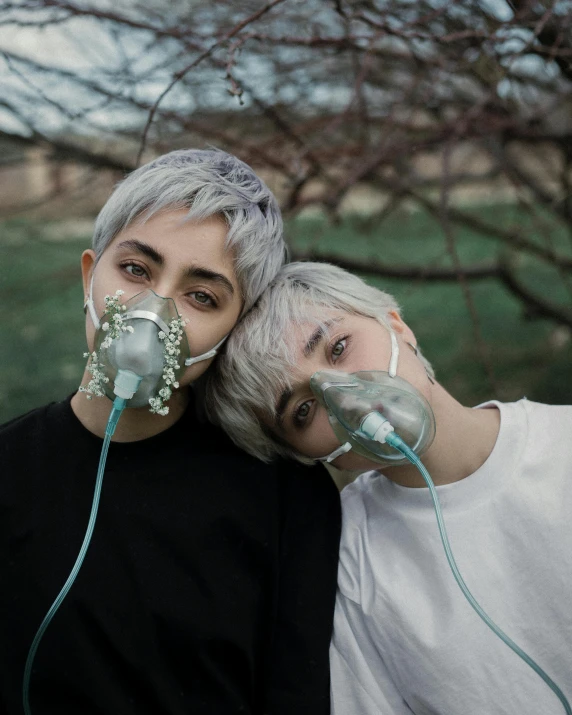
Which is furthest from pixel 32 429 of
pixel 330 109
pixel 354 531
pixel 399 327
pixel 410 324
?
pixel 410 324

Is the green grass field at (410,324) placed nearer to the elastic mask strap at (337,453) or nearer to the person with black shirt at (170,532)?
the person with black shirt at (170,532)

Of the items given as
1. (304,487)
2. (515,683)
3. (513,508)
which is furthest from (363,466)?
(515,683)

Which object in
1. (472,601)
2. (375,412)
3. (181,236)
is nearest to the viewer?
(472,601)

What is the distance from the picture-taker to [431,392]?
6.05ft

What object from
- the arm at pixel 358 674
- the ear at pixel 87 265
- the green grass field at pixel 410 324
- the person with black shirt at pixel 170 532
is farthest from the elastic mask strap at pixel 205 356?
the green grass field at pixel 410 324

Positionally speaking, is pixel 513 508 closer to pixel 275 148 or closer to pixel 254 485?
pixel 254 485

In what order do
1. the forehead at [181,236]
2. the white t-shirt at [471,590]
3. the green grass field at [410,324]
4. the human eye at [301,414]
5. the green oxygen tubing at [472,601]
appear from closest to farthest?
the green oxygen tubing at [472,601] → the white t-shirt at [471,590] → the forehead at [181,236] → the human eye at [301,414] → the green grass field at [410,324]

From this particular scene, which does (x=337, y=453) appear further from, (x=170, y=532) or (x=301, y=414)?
(x=170, y=532)

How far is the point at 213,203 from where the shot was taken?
1.79m

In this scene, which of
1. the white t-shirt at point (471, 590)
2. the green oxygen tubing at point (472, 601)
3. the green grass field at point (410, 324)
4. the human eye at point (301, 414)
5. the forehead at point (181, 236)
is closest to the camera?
the green oxygen tubing at point (472, 601)

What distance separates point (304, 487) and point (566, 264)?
2.60m

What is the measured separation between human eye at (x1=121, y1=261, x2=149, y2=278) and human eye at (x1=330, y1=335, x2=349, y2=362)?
18.7 inches

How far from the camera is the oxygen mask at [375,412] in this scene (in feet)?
5.36

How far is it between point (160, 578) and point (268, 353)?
590 mm
